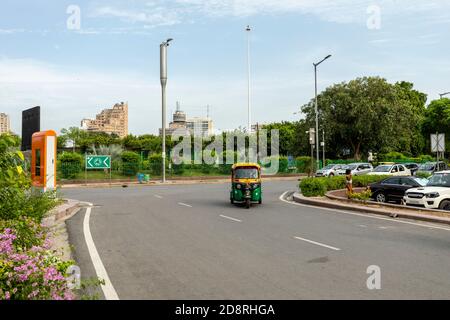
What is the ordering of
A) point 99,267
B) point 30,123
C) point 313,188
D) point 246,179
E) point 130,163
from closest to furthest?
point 99,267 < point 246,179 < point 30,123 < point 313,188 < point 130,163

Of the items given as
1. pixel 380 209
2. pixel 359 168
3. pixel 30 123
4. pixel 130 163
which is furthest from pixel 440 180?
pixel 130 163

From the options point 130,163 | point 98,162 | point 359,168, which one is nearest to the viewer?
point 98,162

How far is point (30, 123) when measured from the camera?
20.4 m

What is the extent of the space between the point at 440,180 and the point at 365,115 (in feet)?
138

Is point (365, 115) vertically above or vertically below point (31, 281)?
above

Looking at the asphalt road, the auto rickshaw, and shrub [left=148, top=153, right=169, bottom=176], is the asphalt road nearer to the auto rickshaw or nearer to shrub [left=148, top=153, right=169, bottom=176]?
the auto rickshaw

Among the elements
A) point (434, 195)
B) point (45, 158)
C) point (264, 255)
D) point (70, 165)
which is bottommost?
point (264, 255)

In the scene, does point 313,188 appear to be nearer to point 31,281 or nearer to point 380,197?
point 380,197

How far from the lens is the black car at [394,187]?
2072cm

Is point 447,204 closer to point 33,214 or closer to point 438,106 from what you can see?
point 33,214

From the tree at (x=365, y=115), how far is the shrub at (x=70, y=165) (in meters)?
33.7

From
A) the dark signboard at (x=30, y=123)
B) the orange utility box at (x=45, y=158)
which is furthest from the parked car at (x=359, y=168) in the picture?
the dark signboard at (x=30, y=123)

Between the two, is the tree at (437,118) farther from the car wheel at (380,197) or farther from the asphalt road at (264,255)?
the asphalt road at (264,255)

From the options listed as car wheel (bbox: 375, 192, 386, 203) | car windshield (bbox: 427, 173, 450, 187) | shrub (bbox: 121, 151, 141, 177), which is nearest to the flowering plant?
car windshield (bbox: 427, 173, 450, 187)
